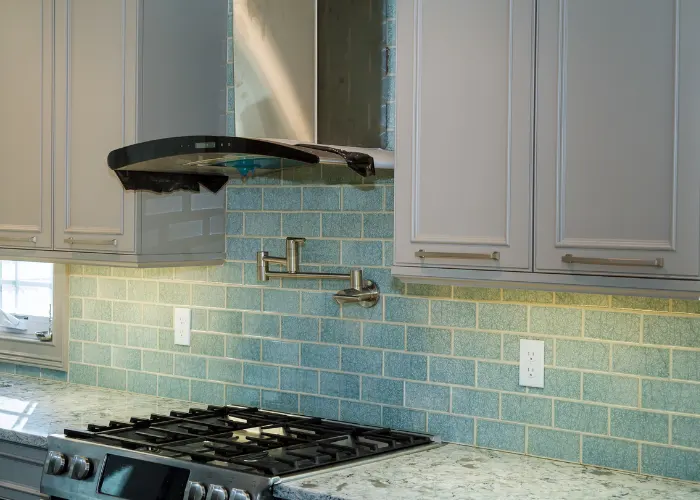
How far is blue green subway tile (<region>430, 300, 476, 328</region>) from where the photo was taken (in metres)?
2.85

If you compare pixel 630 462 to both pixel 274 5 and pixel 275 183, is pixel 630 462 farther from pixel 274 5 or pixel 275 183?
pixel 274 5

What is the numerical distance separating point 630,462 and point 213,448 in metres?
1.14

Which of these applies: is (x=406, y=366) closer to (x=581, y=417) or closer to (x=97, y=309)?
(x=581, y=417)

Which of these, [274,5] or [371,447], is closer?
[371,447]

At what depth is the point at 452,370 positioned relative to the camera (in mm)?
2891

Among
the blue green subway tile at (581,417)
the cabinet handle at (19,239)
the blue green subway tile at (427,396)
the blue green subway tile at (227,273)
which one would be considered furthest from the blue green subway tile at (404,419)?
the cabinet handle at (19,239)

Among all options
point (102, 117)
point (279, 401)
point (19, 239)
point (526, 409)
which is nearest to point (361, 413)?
point (279, 401)

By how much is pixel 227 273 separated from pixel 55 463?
0.93m

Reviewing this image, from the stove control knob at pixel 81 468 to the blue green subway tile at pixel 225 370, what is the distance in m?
0.74

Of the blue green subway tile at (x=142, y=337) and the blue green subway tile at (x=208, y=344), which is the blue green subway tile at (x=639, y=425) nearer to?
the blue green subway tile at (x=208, y=344)

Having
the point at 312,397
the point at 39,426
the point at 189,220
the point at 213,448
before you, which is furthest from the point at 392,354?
the point at 39,426

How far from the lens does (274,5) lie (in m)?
3.08

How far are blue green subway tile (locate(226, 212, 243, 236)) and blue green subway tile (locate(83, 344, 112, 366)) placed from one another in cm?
77

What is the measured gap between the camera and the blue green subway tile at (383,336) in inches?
119
